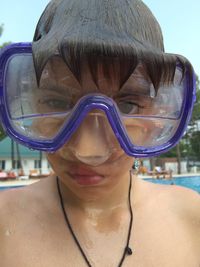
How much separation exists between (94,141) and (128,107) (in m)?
0.22

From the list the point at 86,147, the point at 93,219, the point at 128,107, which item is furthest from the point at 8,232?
the point at 128,107

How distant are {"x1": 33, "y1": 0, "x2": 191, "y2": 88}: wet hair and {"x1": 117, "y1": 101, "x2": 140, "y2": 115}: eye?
9 cm

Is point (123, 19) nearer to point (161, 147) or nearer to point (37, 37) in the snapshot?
point (37, 37)

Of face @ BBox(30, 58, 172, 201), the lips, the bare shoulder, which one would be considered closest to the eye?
face @ BBox(30, 58, 172, 201)

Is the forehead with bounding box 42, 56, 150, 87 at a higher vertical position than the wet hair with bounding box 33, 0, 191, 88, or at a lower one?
lower

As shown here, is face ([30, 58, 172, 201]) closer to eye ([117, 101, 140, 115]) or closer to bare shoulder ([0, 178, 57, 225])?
eye ([117, 101, 140, 115])

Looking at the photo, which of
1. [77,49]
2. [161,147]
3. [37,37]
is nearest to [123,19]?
[77,49]

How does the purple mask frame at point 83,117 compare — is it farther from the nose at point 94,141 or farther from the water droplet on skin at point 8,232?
the water droplet on skin at point 8,232

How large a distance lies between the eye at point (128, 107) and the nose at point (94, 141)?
9 cm

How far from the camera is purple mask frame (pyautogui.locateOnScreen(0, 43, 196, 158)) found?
0.98 m

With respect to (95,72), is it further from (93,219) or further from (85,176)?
(93,219)

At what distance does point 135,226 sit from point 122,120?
470mm

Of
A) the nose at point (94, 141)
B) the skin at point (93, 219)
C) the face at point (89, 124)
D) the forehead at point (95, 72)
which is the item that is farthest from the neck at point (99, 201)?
the forehead at point (95, 72)

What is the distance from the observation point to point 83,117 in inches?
38.8
